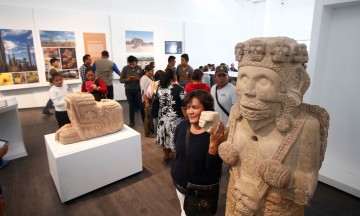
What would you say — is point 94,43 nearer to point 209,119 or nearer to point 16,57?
point 16,57

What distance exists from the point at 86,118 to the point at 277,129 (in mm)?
2515

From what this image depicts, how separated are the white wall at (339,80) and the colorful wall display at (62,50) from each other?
672 centimetres

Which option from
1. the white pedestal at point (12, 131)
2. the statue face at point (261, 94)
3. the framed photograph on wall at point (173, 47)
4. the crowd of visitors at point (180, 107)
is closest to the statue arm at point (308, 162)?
the statue face at point (261, 94)

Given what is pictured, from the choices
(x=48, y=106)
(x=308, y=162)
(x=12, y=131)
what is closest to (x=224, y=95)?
(x=308, y=162)

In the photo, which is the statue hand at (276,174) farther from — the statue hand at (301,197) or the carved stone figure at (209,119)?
the carved stone figure at (209,119)

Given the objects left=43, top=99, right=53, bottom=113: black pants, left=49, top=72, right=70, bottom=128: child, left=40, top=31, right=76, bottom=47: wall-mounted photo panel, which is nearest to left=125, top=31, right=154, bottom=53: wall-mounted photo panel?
left=40, top=31, right=76, bottom=47: wall-mounted photo panel

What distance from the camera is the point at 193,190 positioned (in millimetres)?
1776

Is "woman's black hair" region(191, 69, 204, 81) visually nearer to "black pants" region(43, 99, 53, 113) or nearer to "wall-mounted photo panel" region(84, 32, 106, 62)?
"black pants" region(43, 99, 53, 113)

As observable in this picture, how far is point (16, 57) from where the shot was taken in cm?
659

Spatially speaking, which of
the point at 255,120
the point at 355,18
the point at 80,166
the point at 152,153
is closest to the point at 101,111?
the point at 80,166

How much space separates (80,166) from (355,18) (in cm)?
382

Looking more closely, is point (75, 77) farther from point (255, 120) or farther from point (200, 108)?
point (255, 120)

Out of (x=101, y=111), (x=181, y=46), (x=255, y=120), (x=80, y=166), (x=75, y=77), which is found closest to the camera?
(x=255, y=120)

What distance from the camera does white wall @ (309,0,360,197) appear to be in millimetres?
2824
